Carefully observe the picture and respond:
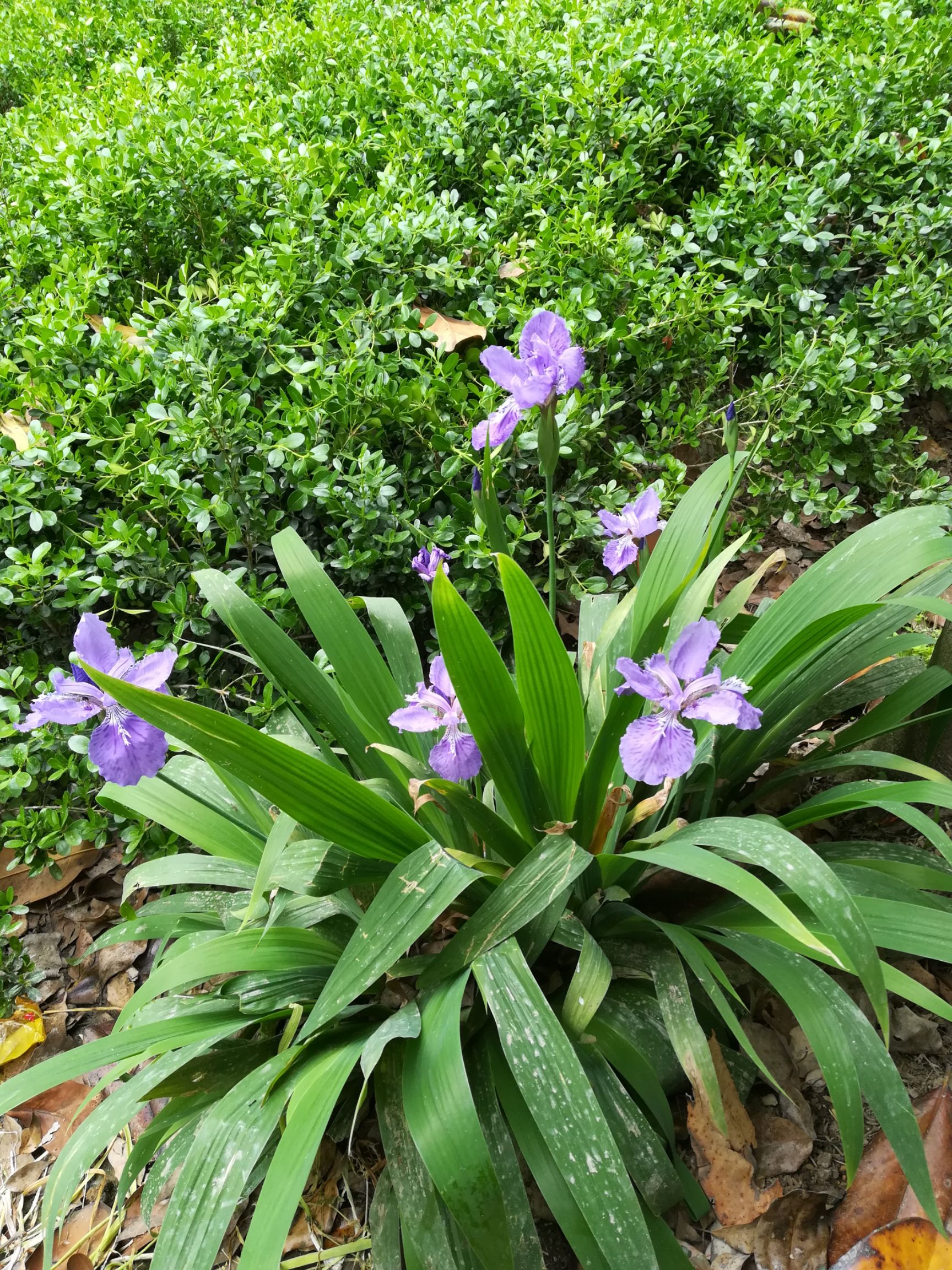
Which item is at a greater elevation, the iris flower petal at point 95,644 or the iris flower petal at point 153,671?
the iris flower petal at point 95,644

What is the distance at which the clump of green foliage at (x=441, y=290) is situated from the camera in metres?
1.68

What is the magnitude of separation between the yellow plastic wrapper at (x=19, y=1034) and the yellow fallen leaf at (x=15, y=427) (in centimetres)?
114

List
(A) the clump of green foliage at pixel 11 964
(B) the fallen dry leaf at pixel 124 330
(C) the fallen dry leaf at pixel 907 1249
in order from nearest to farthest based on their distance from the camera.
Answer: (C) the fallen dry leaf at pixel 907 1249
(A) the clump of green foliage at pixel 11 964
(B) the fallen dry leaf at pixel 124 330

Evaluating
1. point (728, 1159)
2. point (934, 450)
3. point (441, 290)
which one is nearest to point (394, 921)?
A: point (728, 1159)

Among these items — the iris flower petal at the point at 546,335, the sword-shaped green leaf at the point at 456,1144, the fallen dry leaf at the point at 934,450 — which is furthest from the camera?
the fallen dry leaf at the point at 934,450

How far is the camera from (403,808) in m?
1.26

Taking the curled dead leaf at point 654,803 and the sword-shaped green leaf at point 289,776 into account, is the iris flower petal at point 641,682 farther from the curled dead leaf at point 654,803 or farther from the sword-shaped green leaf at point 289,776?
the sword-shaped green leaf at point 289,776

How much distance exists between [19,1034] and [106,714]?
2.99 feet

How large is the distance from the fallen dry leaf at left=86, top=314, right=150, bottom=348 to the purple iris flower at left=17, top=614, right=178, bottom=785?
1.16 meters

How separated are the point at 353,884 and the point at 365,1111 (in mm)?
367

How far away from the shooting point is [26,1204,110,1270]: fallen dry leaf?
1253 millimetres

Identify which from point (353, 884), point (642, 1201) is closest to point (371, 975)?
point (353, 884)

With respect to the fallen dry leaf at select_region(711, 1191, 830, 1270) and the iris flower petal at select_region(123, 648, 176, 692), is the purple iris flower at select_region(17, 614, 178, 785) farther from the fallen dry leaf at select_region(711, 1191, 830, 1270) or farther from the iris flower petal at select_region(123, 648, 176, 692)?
the fallen dry leaf at select_region(711, 1191, 830, 1270)

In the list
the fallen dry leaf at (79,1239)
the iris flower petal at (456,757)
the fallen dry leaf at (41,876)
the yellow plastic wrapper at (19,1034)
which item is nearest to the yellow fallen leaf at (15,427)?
the fallen dry leaf at (41,876)
